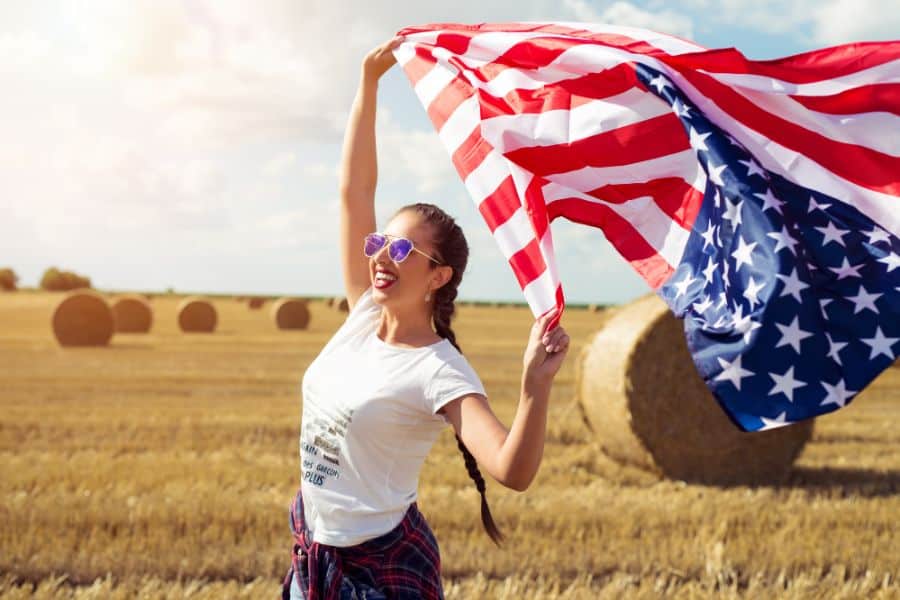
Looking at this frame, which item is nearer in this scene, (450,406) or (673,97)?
(450,406)

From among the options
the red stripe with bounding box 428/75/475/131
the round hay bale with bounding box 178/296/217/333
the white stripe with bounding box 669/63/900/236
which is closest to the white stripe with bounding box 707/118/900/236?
the white stripe with bounding box 669/63/900/236

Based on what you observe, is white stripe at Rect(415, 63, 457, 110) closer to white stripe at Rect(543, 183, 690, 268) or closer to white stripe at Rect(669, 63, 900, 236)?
white stripe at Rect(543, 183, 690, 268)

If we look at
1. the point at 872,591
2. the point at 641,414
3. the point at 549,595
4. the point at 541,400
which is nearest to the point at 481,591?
the point at 549,595

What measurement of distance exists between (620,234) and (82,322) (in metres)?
20.0

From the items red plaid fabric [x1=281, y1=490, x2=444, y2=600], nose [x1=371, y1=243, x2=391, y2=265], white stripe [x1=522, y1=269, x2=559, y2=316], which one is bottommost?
red plaid fabric [x1=281, y1=490, x2=444, y2=600]

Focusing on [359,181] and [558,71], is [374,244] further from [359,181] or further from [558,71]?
[558,71]

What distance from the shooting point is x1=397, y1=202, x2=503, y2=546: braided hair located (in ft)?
9.82

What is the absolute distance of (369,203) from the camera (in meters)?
3.55

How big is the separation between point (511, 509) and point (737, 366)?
3.89 m

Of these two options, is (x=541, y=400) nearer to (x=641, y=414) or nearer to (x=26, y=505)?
(x=26, y=505)

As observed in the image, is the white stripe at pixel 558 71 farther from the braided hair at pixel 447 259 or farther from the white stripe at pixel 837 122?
the braided hair at pixel 447 259

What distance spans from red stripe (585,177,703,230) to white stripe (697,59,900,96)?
383 mm

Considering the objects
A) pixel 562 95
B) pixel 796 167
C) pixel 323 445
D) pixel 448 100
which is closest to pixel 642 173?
pixel 562 95

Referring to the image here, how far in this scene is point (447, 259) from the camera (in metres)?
3.00
